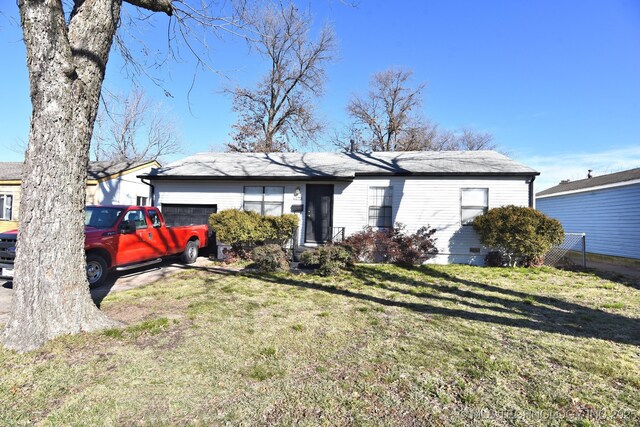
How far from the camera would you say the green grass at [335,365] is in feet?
8.49

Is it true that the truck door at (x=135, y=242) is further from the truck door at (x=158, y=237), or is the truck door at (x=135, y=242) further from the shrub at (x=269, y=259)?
the shrub at (x=269, y=259)

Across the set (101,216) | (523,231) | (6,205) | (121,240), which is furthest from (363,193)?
(6,205)

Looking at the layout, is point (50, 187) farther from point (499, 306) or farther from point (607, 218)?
point (607, 218)

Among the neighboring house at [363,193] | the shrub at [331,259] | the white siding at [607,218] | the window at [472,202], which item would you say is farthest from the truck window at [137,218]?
the white siding at [607,218]

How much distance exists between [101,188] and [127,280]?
955cm

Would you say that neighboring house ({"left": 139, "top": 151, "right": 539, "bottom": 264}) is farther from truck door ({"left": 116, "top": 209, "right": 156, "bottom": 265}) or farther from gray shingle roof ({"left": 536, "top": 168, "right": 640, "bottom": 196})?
gray shingle roof ({"left": 536, "top": 168, "right": 640, "bottom": 196})

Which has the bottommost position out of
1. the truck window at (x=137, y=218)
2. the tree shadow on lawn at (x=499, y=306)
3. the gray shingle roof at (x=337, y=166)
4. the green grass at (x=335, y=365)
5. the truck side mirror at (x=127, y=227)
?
the green grass at (x=335, y=365)

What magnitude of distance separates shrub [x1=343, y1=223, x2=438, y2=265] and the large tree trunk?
7.48 meters

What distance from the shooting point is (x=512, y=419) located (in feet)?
8.25

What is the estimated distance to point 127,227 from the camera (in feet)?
25.2

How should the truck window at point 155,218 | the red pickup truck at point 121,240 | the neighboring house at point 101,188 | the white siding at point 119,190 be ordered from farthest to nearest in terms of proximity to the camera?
1. the white siding at point 119,190
2. the neighboring house at point 101,188
3. the truck window at point 155,218
4. the red pickup truck at point 121,240

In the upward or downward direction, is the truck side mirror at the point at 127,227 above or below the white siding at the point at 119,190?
below

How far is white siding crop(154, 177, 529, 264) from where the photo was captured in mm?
10837

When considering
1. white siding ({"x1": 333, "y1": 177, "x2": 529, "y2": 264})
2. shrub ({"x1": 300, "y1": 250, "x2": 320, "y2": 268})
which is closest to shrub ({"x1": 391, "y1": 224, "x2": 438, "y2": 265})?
white siding ({"x1": 333, "y1": 177, "x2": 529, "y2": 264})
